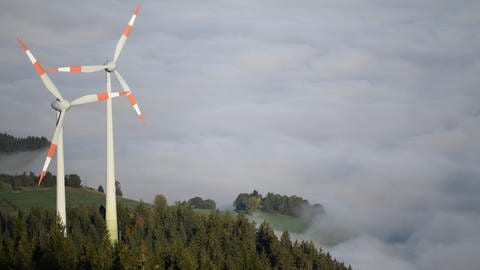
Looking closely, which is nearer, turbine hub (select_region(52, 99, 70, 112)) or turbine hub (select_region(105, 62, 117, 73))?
turbine hub (select_region(52, 99, 70, 112))

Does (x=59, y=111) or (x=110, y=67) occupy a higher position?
(x=110, y=67)

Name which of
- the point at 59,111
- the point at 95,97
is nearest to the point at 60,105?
the point at 59,111

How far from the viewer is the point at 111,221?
18962 cm

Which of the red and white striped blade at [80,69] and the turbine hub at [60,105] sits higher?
the red and white striped blade at [80,69]

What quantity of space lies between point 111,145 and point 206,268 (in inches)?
1228

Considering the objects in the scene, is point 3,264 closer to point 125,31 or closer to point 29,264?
point 29,264

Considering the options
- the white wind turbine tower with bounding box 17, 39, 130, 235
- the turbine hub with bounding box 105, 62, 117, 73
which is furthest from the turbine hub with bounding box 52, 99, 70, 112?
the turbine hub with bounding box 105, 62, 117, 73

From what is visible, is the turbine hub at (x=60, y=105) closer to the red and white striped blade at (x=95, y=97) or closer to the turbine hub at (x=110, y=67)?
the red and white striped blade at (x=95, y=97)

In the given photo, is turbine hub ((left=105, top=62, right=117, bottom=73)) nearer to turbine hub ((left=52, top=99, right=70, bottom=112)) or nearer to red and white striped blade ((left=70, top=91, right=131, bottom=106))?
red and white striped blade ((left=70, top=91, right=131, bottom=106))

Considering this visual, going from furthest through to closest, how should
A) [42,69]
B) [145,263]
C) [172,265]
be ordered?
[172,265], [145,263], [42,69]

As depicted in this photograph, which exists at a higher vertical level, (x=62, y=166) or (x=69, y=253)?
(x=62, y=166)

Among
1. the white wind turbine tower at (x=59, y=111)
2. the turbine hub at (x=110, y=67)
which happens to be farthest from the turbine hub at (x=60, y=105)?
the turbine hub at (x=110, y=67)

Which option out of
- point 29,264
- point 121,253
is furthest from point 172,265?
point 29,264

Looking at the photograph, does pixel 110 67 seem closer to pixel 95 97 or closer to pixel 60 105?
pixel 95 97
